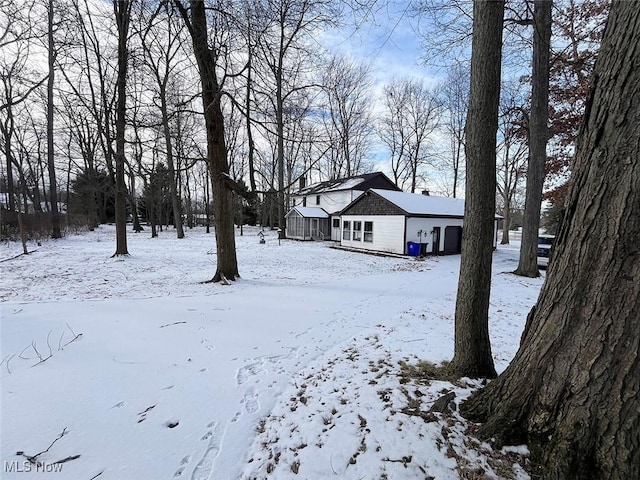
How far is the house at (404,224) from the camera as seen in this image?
617 inches

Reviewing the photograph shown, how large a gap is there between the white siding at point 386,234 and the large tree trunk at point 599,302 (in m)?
14.2

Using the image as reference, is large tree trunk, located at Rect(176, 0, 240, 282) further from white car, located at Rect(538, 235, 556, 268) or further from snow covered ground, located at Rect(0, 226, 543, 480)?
white car, located at Rect(538, 235, 556, 268)

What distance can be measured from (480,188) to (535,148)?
28.2 feet

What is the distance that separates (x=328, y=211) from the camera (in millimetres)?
26016

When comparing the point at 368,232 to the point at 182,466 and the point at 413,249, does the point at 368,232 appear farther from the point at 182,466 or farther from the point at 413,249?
the point at 182,466

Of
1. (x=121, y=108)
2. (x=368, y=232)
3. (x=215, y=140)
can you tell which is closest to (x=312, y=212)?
(x=368, y=232)

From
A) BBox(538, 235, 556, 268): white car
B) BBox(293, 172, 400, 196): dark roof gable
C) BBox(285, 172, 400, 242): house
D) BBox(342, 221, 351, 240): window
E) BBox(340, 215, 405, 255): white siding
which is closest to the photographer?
BBox(538, 235, 556, 268): white car

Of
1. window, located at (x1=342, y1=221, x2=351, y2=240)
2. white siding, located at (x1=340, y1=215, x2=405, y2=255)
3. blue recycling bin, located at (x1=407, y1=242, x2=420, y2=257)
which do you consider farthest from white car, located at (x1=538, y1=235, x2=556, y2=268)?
window, located at (x1=342, y1=221, x2=351, y2=240)

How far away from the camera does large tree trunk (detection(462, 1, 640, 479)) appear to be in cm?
140

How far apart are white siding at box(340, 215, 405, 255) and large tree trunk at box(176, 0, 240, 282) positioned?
33.7 ft

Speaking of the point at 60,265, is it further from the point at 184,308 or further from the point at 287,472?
the point at 287,472

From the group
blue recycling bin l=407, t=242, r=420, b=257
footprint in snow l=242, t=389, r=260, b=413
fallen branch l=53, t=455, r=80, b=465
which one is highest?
blue recycling bin l=407, t=242, r=420, b=257

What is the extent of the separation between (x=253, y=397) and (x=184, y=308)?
324 cm

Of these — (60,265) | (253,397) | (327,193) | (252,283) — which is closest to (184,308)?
(252,283)
